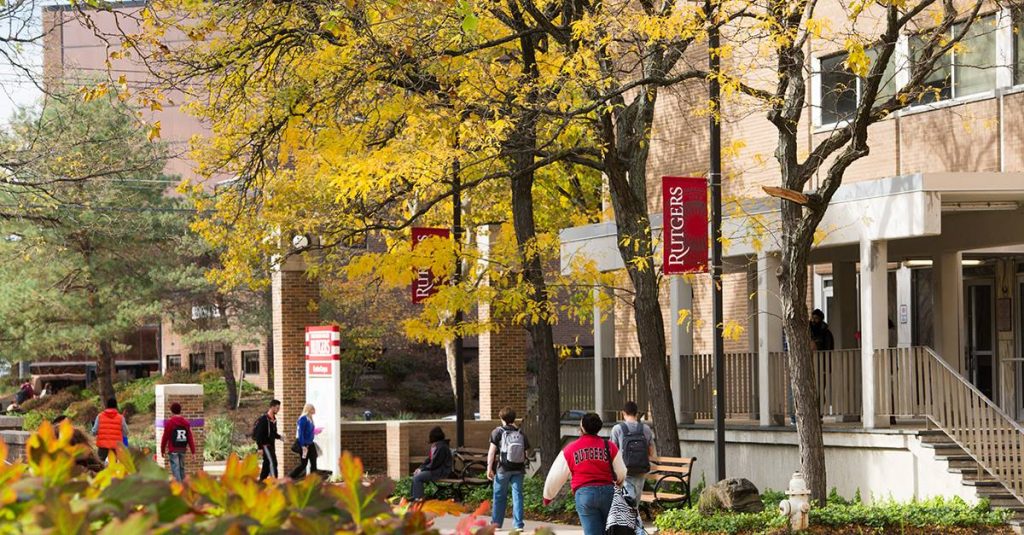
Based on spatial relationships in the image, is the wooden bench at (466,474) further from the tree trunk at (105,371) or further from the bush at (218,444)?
the tree trunk at (105,371)

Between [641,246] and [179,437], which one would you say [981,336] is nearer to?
[641,246]

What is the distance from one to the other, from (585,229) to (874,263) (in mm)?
7097

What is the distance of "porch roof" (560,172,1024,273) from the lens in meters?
19.3

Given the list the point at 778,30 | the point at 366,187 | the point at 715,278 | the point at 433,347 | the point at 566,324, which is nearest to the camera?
the point at 778,30

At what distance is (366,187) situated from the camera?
21.5m

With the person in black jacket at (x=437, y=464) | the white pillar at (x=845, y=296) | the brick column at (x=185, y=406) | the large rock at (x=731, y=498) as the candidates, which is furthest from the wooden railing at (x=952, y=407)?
the brick column at (x=185, y=406)

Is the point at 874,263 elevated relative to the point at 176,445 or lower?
elevated

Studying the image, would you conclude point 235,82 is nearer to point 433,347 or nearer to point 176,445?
point 176,445

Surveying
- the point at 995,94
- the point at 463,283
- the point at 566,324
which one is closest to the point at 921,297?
the point at 995,94

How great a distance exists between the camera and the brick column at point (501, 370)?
109 feet

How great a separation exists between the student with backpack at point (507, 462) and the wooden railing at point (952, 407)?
17.0ft

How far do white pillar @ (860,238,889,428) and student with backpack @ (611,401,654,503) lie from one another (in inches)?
167

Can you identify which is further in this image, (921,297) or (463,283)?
(921,297)

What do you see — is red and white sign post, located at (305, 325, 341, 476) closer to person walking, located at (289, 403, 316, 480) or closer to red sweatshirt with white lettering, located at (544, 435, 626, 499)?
person walking, located at (289, 403, 316, 480)
